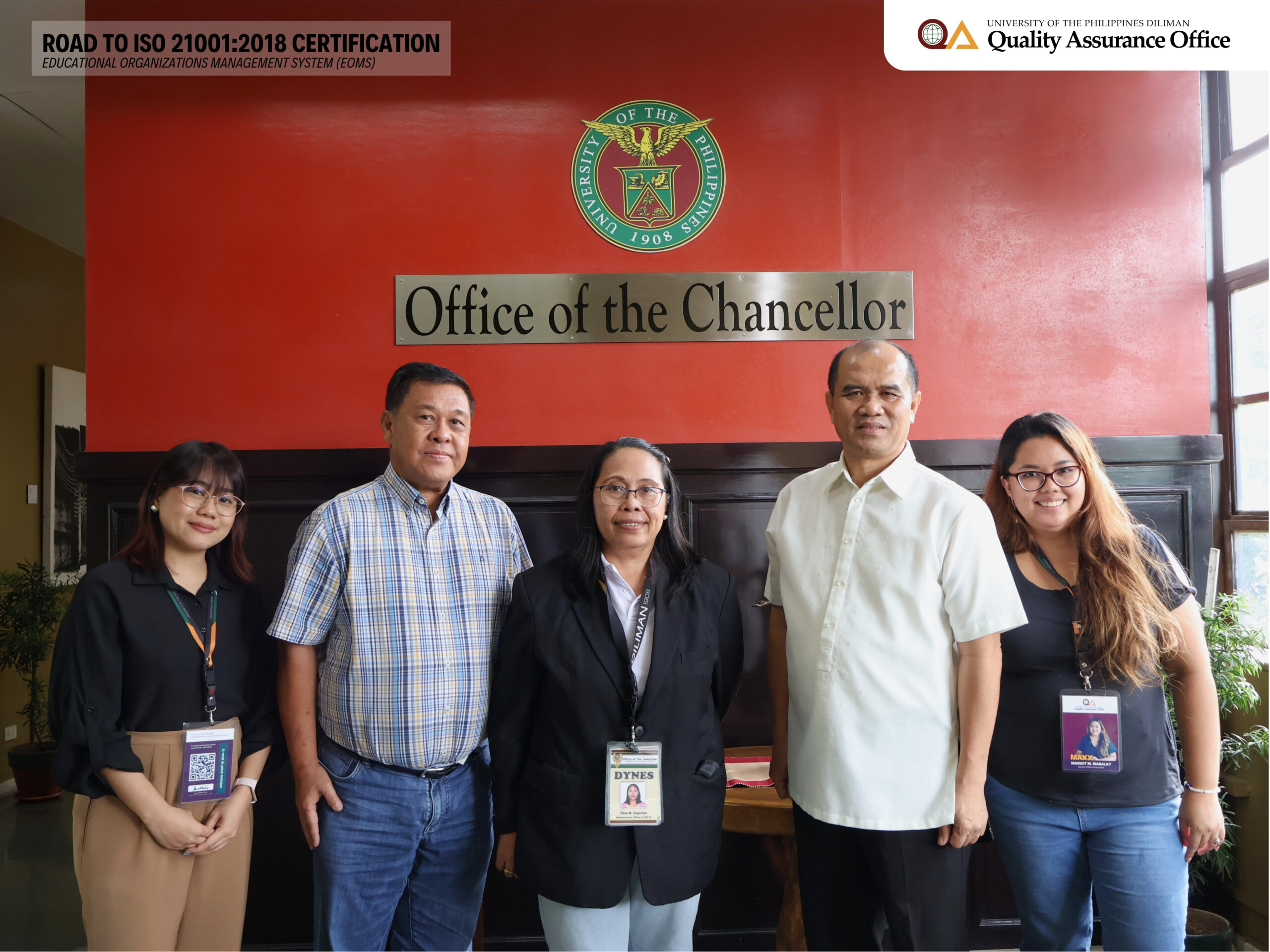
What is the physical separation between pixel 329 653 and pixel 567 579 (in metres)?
0.64

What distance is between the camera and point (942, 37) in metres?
2.58

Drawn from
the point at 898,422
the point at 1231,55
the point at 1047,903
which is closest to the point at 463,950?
the point at 1047,903

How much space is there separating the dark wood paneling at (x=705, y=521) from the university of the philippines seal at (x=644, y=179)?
0.82 meters

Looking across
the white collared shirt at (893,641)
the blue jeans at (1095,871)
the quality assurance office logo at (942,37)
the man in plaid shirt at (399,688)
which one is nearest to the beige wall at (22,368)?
the man in plaid shirt at (399,688)

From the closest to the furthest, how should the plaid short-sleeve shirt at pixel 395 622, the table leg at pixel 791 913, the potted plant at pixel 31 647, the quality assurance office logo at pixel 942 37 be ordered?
the plaid short-sleeve shirt at pixel 395 622
the table leg at pixel 791 913
the quality assurance office logo at pixel 942 37
the potted plant at pixel 31 647

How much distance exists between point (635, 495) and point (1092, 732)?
44.2 inches

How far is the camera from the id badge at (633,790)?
1.58 m

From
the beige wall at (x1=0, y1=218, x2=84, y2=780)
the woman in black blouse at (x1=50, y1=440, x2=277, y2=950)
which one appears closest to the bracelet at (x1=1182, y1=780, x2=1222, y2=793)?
the woman in black blouse at (x1=50, y1=440, x2=277, y2=950)

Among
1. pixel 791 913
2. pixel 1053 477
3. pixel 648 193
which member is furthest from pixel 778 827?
pixel 648 193

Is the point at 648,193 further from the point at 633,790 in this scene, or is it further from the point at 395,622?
the point at 633,790

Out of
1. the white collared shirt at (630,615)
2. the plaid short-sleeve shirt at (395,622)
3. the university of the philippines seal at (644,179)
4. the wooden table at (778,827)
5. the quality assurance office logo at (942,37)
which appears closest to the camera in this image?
the white collared shirt at (630,615)

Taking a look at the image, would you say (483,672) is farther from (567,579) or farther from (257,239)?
(257,239)

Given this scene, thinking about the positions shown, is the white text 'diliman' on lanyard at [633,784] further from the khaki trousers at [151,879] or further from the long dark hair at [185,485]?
the long dark hair at [185,485]

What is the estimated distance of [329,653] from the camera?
1.89 meters
